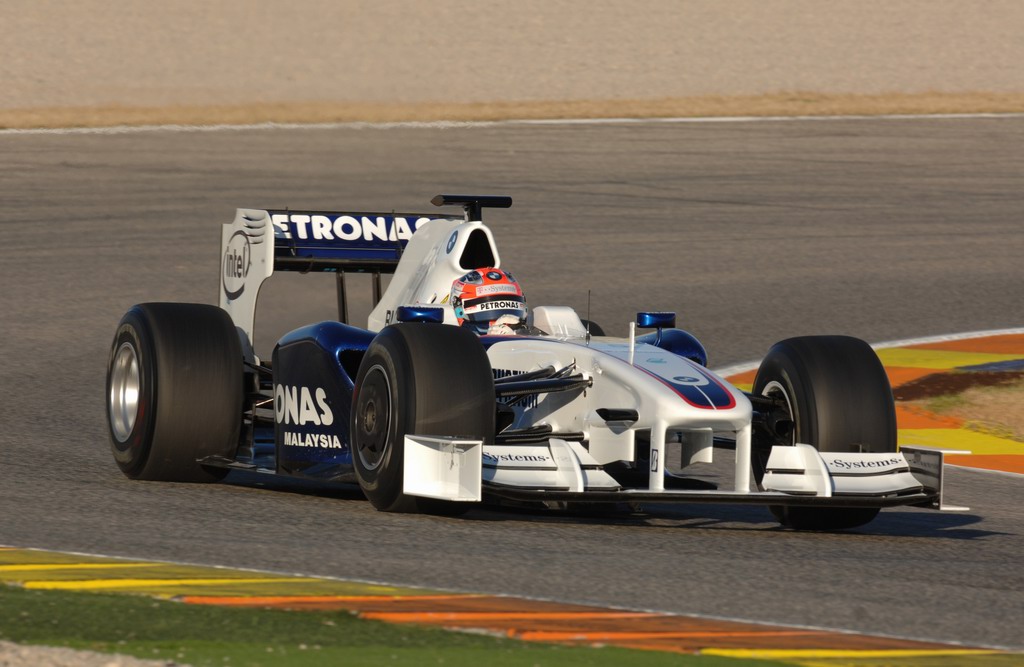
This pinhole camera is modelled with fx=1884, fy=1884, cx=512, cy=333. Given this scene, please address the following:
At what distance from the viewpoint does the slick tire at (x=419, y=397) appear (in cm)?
790

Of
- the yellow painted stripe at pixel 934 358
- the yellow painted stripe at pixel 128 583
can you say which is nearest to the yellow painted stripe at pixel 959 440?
the yellow painted stripe at pixel 934 358

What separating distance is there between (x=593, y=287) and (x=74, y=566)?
11.6 m

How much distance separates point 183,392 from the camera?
9289 mm

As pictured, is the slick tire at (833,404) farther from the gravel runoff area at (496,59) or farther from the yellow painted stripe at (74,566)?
the gravel runoff area at (496,59)

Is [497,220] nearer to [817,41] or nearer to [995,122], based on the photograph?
[995,122]

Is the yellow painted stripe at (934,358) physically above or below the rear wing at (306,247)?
below

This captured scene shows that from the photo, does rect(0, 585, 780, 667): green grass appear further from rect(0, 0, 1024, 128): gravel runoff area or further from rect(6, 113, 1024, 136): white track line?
rect(0, 0, 1024, 128): gravel runoff area

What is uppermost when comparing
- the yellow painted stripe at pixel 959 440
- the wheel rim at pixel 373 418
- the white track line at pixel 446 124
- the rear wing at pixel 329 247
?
the white track line at pixel 446 124

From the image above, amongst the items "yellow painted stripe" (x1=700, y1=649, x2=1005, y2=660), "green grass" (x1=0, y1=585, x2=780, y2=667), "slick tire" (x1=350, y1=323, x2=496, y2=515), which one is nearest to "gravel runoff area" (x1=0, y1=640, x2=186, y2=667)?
"green grass" (x1=0, y1=585, x2=780, y2=667)

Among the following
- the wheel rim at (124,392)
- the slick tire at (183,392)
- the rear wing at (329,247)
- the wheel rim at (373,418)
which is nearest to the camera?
the wheel rim at (373,418)

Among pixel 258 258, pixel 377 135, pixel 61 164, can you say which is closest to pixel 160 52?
pixel 377 135

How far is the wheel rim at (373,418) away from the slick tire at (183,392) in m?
1.19

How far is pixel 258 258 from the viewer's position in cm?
1027

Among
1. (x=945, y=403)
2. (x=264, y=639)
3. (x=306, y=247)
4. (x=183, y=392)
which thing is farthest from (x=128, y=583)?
(x=945, y=403)
